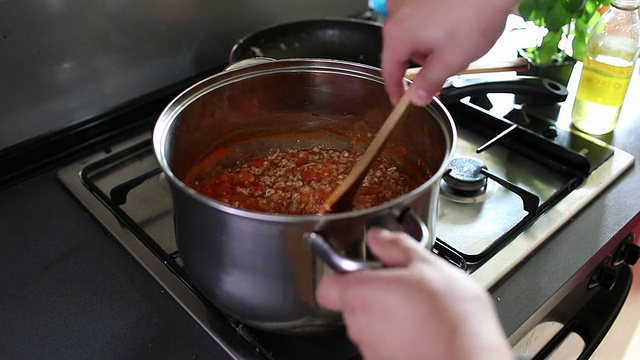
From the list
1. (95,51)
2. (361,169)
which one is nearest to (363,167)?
(361,169)

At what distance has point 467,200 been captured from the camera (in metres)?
0.80

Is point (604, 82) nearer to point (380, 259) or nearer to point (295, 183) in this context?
point (295, 183)

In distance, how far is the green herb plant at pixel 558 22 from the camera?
0.92 m

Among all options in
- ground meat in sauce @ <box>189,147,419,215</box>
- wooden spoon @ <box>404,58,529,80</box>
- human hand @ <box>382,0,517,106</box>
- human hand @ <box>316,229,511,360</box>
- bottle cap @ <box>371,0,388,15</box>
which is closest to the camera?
human hand @ <box>316,229,511,360</box>

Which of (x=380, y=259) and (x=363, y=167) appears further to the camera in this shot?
(x=363, y=167)

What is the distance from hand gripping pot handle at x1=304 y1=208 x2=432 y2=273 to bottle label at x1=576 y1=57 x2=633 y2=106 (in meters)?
0.59

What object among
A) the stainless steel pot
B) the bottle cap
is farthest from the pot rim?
the bottle cap

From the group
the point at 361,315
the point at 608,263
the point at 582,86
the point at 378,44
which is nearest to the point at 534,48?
the point at 582,86

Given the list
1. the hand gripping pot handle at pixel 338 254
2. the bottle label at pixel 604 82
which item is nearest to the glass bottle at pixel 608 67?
the bottle label at pixel 604 82

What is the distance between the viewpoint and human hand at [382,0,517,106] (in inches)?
23.5

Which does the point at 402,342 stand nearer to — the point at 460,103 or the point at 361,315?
the point at 361,315

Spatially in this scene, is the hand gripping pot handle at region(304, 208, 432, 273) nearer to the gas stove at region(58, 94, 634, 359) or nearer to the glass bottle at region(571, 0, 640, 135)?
the gas stove at region(58, 94, 634, 359)

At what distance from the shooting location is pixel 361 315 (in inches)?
17.1

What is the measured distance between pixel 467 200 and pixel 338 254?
0.41 metres
